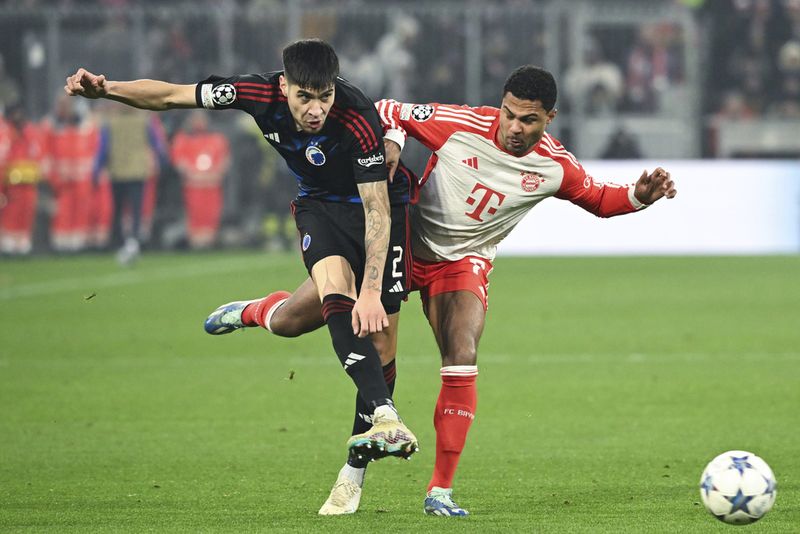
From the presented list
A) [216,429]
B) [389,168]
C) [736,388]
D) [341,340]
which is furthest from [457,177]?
[736,388]

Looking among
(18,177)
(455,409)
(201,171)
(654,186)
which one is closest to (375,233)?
(455,409)

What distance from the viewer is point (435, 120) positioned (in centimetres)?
684

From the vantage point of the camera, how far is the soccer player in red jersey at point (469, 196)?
20.5ft

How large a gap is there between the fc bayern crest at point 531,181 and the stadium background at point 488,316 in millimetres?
1354

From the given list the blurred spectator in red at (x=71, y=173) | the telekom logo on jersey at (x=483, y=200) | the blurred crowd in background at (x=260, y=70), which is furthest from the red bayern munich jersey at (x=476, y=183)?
the blurred spectator in red at (x=71, y=173)

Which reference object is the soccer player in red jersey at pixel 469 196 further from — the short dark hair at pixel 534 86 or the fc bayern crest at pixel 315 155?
the fc bayern crest at pixel 315 155

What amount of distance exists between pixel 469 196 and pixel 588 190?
545 millimetres

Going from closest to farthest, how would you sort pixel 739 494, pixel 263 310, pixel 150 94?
1. pixel 739 494
2. pixel 150 94
3. pixel 263 310

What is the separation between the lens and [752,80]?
24156mm

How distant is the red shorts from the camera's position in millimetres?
6590

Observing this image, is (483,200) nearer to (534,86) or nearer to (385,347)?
(534,86)

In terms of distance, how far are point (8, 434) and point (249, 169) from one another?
15.5 meters

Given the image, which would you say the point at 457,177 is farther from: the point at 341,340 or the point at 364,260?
the point at 341,340

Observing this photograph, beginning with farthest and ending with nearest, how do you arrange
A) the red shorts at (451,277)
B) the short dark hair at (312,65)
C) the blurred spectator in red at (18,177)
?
the blurred spectator in red at (18,177) < the red shorts at (451,277) < the short dark hair at (312,65)
